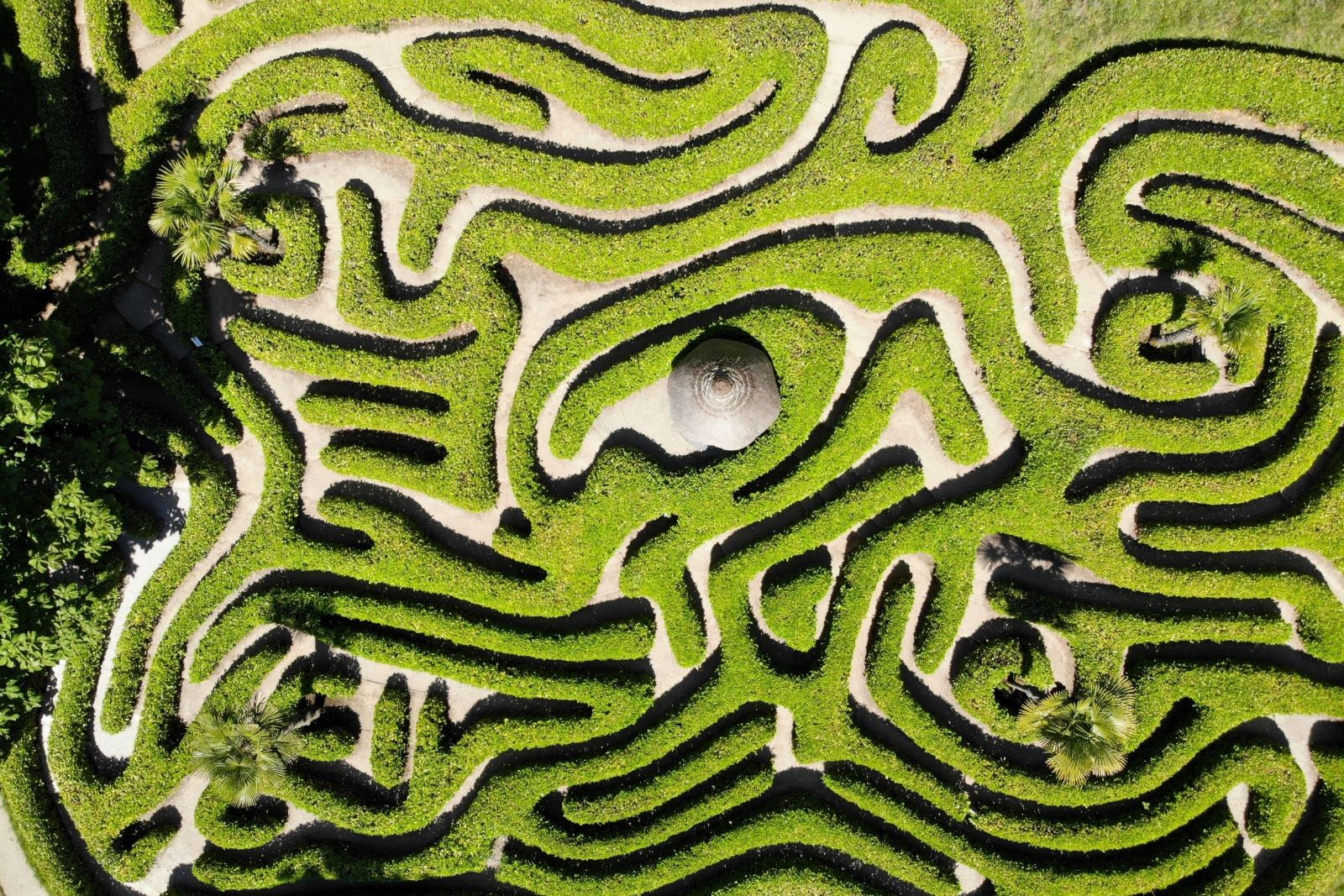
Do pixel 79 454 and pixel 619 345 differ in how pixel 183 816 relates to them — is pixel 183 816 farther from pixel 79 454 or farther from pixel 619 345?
pixel 619 345

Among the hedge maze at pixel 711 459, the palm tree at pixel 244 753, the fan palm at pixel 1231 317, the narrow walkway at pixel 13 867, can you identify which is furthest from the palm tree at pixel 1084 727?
the narrow walkway at pixel 13 867

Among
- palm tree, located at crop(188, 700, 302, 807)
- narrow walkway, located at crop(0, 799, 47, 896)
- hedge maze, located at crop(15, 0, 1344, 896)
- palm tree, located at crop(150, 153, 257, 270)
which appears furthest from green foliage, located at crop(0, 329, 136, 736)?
narrow walkway, located at crop(0, 799, 47, 896)

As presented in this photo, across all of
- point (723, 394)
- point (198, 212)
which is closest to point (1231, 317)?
point (723, 394)

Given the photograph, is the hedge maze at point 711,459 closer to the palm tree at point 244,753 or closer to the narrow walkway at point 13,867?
the palm tree at point 244,753

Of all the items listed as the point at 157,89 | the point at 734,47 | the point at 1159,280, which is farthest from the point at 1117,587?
the point at 157,89

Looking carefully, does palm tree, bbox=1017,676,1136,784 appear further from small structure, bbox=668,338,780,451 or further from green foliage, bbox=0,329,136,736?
green foliage, bbox=0,329,136,736

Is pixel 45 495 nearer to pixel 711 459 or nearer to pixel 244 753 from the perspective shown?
pixel 244 753
